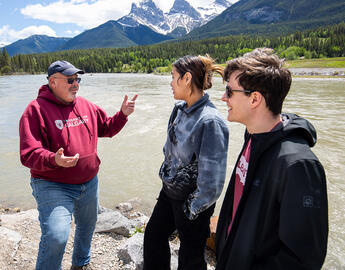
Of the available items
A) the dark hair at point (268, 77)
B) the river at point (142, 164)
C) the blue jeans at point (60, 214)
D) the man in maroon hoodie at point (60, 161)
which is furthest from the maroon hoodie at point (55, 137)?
the river at point (142, 164)

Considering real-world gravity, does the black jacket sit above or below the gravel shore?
above

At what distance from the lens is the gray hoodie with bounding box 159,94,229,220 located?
246 centimetres

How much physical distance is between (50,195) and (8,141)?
11.6 m

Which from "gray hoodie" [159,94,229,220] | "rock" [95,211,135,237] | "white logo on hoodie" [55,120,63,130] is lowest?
"rock" [95,211,135,237]

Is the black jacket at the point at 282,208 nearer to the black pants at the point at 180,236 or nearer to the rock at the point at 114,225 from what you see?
the black pants at the point at 180,236

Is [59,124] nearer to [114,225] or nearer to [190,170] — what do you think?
[190,170]

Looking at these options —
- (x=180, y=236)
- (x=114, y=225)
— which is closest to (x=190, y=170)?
(x=180, y=236)

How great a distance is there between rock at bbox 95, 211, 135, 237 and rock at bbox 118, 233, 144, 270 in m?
0.83

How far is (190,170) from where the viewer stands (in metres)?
2.68

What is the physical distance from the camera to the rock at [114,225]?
4.70 meters

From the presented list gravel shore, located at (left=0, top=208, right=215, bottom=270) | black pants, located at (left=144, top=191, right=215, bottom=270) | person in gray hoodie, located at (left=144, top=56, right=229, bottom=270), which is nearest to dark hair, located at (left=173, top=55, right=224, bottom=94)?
person in gray hoodie, located at (left=144, top=56, right=229, bottom=270)

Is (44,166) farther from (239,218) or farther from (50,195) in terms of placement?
(239,218)

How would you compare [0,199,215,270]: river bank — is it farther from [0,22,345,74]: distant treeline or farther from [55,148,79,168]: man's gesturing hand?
[0,22,345,74]: distant treeline

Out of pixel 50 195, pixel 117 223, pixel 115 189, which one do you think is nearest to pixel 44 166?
pixel 50 195
